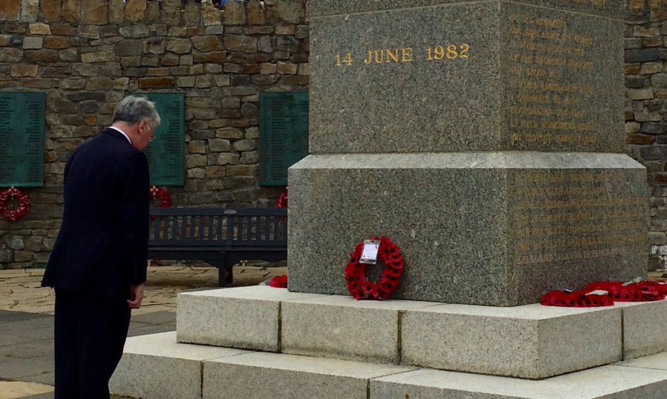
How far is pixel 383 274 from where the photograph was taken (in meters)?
5.95

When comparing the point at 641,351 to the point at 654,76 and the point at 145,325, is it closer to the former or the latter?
the point at 145,325

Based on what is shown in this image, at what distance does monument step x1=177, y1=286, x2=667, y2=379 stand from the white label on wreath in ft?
0.71

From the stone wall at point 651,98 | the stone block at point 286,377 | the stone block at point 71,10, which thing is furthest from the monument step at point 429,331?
the stone block at point 71,10

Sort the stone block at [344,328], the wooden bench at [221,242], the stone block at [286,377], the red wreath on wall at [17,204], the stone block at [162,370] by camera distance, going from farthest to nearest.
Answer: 1. the red wreath on wall at [17,204]
2. the wooden bench at [221,242]
3. the stone block at [162,370]
4. the stone block at [344,328]
5. the stone block at [286,377]

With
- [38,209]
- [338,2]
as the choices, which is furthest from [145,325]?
[38,209]

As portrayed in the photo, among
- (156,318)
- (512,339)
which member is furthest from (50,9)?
(512,339)

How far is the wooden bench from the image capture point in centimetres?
1277

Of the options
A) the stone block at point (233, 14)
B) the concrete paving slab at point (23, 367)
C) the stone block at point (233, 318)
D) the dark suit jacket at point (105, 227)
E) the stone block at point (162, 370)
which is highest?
the stone block at point (233, 14)

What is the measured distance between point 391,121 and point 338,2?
30.0 inches

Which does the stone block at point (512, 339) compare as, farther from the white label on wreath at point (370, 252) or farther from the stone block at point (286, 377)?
the white label on wreath at point (370, 252)

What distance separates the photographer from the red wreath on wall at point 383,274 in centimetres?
593

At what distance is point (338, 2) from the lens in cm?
641

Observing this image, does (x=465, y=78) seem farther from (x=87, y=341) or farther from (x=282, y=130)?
(x=282, y=130)

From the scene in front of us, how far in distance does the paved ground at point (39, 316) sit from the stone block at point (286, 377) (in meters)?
1.02
